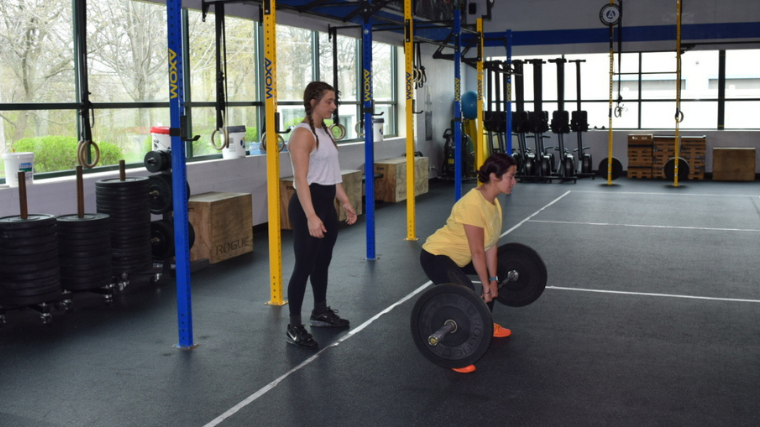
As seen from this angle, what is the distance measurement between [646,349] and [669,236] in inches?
133

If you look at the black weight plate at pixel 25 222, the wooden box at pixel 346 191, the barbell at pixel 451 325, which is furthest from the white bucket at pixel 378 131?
the barbell at pixel 451 325

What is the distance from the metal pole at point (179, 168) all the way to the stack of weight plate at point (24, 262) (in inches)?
39.5

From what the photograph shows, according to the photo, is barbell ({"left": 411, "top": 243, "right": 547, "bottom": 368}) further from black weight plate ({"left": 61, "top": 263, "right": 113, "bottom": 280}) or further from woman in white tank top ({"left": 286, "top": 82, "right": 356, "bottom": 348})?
black weight plate ({"left": 61, "top": 263, "right": 113, "bottom": 280})

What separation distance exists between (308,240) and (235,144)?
380 centimetres

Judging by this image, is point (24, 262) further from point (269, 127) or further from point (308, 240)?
point (308, 240)

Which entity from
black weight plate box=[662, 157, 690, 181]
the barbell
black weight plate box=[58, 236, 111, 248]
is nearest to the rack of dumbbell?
black weight plate box=[58, 236, 111, 248]

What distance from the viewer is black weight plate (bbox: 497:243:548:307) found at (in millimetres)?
3840

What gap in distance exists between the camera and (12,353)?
3664 millimetres

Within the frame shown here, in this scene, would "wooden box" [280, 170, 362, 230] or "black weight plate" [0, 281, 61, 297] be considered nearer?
"black weight plate" [0, 281, 61, 297]

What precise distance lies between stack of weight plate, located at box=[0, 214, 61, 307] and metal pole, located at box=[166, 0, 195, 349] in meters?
1.00

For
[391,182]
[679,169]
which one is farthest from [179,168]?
[679,169]

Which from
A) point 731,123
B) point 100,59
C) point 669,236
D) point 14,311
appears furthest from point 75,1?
point 731,123

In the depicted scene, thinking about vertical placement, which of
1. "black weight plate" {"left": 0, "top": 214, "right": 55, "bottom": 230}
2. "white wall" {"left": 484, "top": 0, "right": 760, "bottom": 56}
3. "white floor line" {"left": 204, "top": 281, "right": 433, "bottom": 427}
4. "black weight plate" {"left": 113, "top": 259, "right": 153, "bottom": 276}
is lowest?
"white floor line" {"left": 204, "top": 281, "right": 433, "bottom": 427}

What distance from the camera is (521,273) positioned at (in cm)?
389
